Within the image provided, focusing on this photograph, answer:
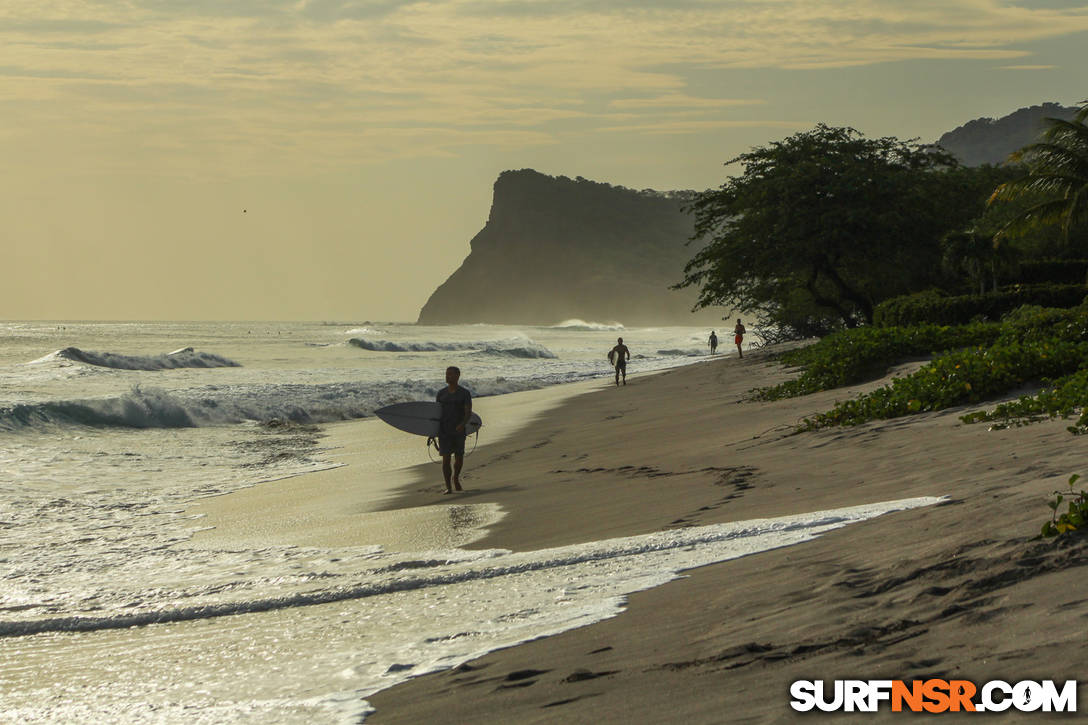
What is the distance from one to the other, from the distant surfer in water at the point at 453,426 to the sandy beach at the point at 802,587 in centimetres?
108

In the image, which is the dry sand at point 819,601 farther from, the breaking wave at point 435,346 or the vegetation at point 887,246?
the breaking wave at point 435,346

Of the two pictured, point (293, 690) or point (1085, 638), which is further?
point (293, 690)

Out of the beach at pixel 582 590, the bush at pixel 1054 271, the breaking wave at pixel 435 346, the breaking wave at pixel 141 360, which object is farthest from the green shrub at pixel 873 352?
the breaking wave at pixel 435 346

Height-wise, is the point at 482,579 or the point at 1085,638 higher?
the point at 1085,638

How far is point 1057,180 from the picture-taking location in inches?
1106

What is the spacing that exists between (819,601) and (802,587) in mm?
352

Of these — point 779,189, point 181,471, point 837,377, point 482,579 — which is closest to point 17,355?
point 779,189

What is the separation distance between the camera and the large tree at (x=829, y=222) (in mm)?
34781

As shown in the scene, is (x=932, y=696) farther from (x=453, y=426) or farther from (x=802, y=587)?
(x=453, y=426)

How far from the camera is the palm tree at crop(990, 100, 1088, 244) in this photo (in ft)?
90.6

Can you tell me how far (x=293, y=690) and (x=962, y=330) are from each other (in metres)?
18.1

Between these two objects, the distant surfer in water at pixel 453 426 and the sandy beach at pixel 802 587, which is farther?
the distant surfer in water at pixel 453 426

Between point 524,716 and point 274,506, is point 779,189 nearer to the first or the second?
point 274,506

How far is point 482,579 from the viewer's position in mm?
7609
